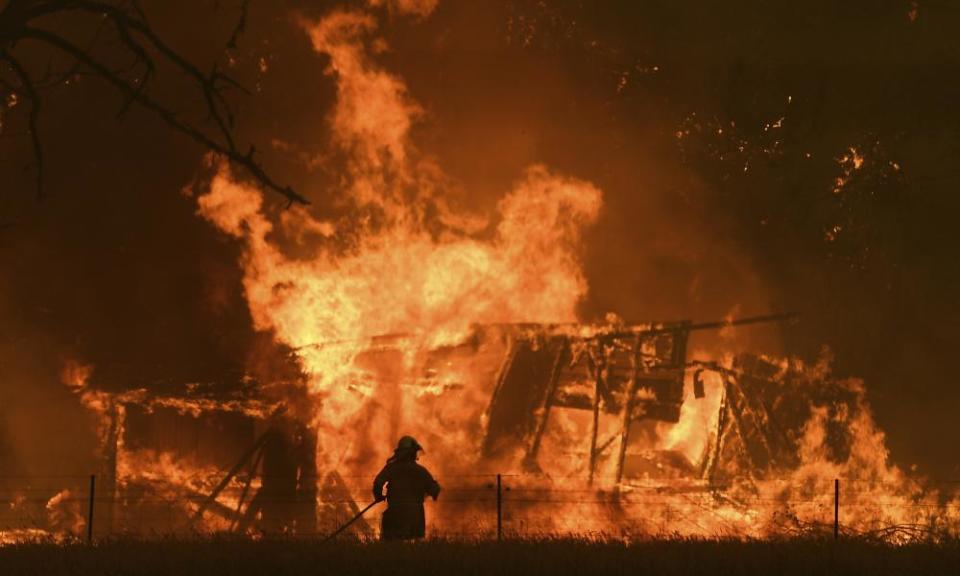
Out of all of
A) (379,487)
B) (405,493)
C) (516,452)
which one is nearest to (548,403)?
(516,452)

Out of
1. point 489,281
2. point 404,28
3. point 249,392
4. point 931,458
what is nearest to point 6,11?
point 249,392

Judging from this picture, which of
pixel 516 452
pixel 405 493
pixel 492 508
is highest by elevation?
pixel 516 452

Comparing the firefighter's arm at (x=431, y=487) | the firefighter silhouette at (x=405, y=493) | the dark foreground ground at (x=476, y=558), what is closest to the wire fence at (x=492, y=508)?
the firefighter silhouette at (x=405, y=493)

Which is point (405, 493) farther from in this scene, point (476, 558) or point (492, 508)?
point (492, 508)

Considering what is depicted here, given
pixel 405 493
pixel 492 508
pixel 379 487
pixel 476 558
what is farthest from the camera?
pixel 492 508

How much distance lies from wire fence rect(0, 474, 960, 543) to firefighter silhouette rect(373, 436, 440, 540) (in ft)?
13.7

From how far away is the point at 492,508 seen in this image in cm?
1822

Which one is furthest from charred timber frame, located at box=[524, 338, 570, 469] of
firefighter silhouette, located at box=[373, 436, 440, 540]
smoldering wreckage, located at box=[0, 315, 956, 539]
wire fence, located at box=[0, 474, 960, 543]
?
firefighter silhouette, located at box=[373, 436, 440, 540]

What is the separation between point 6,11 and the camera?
8.58 meters

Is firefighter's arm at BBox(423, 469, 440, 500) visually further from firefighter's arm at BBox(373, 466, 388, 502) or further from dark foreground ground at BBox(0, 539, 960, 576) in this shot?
dark foreground ground at BBox(0, 539, 960, 576)

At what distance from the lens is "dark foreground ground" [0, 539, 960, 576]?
9.84 metres

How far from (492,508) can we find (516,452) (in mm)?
1073

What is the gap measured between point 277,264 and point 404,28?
5.97m

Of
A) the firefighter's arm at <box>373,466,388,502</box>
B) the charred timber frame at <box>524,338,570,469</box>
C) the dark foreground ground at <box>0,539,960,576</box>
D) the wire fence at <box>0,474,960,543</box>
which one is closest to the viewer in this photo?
the dark foreground ground at <box>0,539,960,576</box>
